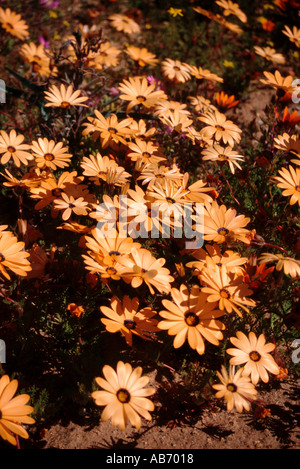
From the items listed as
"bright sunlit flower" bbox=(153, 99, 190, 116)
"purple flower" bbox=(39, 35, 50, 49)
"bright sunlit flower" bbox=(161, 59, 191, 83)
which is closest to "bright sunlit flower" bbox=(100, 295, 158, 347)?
"bright sunlit flower" bbox=(153, 99, 190, 116)

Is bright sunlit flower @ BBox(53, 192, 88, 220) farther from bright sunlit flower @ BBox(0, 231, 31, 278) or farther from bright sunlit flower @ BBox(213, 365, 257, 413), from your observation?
bright sunlit flower @ BBox(213, 365, 257, 413)

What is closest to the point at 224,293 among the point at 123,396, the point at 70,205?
the point at 123,396

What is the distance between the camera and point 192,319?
209 centimetres

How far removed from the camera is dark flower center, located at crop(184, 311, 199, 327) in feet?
6.81

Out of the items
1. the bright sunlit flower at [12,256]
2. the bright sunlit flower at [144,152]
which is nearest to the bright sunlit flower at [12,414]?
the bright sunlit flower at [12,256]

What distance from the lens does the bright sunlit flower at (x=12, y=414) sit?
5.65 feet

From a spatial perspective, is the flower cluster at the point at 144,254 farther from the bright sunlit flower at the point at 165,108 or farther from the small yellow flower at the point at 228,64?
the small yellow flower at the point at 228,64

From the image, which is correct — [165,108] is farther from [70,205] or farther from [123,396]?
[123,396]

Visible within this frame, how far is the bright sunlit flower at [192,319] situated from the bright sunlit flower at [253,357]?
131 mm

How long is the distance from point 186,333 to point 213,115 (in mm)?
1942

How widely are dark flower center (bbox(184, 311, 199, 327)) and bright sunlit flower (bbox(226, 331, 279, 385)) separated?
21 cm

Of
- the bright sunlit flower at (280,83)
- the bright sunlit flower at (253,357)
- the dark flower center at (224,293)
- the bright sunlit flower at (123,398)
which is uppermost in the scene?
the bright sunlit flower at (280,83)
